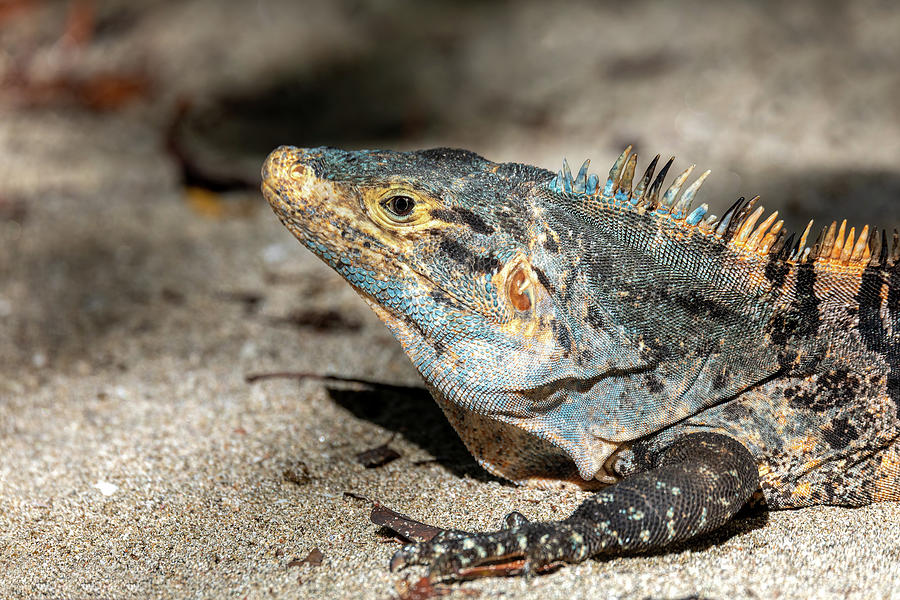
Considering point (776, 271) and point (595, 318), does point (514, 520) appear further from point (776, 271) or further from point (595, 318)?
point (776, 271)

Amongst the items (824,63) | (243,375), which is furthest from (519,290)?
(824,63)

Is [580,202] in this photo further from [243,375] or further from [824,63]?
[824,63]

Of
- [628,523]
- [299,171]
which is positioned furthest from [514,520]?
[299,171]

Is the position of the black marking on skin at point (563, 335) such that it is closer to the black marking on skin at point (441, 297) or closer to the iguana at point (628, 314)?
the iguana at point (628, 314)

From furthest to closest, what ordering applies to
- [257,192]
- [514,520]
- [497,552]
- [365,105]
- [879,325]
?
1. [365,105]
2. [257,192]
3. [879,325]
4. [514,520]
5. [497,552]

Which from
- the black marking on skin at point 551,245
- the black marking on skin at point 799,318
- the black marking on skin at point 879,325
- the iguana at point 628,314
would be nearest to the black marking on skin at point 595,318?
the iguana at point 628,314

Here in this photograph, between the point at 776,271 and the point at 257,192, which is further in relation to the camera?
the point at 257,192

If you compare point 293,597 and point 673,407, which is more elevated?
point 673,407
